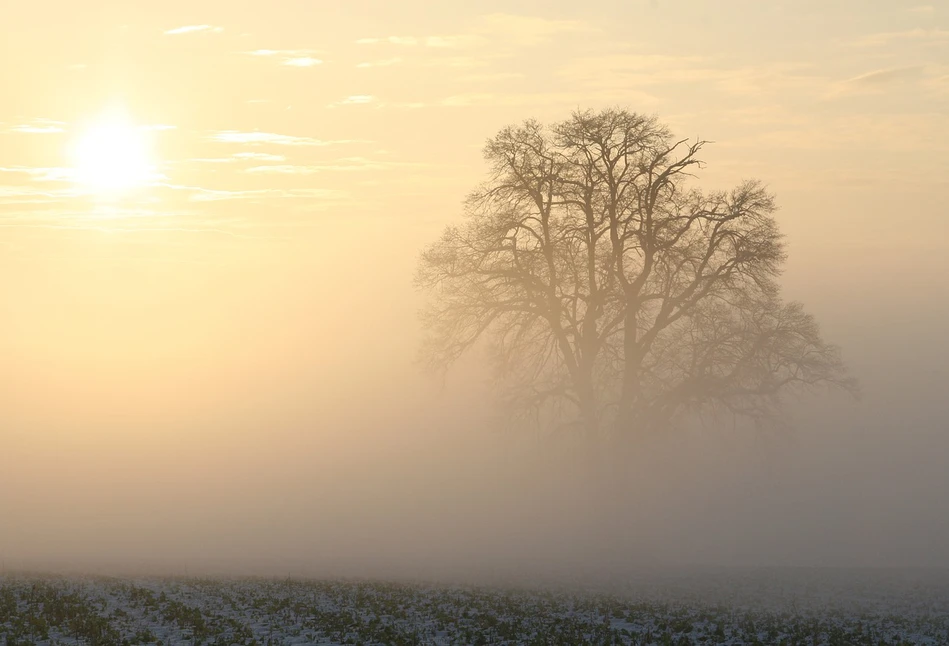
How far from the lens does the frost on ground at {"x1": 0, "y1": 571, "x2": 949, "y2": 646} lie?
17.7 m

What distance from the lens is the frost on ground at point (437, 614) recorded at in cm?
1772

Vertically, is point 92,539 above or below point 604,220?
below

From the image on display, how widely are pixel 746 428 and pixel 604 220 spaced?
37.7ft

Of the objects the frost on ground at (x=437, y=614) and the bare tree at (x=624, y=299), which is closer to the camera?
the frost on ground at (x=437, y=614)

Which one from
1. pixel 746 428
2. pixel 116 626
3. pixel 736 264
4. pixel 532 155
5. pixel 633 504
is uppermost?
pixel 532 155

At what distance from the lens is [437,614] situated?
20.4m

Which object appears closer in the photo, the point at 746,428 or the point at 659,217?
the point at 659,217

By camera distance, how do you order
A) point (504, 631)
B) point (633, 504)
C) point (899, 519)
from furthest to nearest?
point (899, 519), point (633, 504), point (504, 631)

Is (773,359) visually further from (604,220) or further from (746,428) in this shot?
(604,220)

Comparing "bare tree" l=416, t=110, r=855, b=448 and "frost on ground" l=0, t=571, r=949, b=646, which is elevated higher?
"bare tree" l=416, t=110, r=855, b=448

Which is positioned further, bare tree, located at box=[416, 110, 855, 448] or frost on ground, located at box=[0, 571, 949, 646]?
bare tree, located at box=[416, 110, 855, 448]

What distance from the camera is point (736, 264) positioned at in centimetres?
3625

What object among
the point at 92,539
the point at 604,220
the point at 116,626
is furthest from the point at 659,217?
the point at 92,539

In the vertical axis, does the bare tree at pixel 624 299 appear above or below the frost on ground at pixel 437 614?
above
